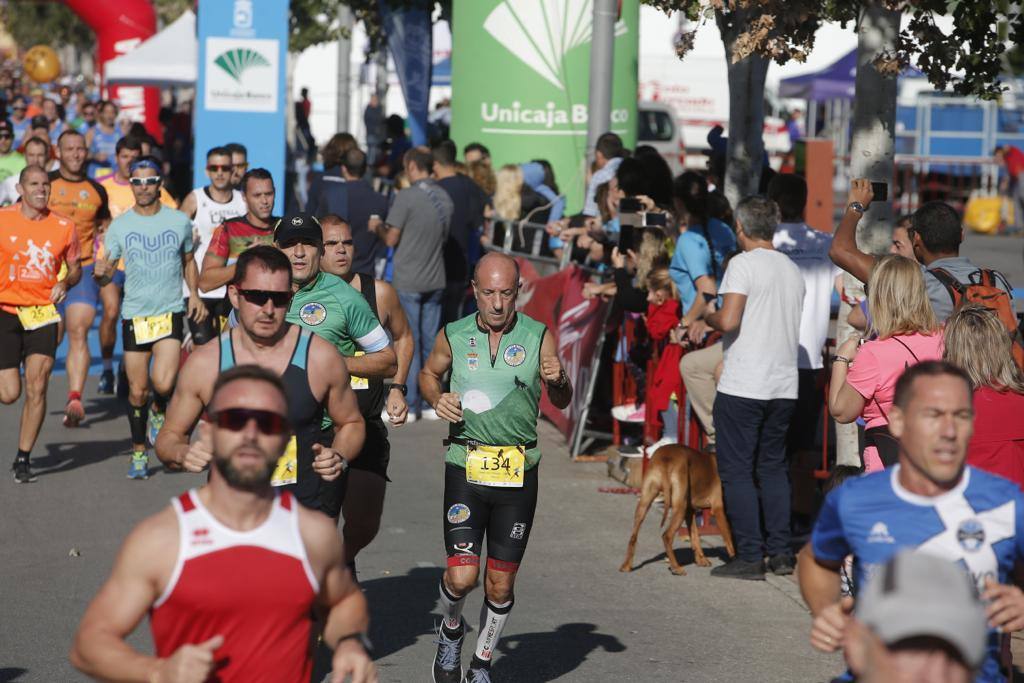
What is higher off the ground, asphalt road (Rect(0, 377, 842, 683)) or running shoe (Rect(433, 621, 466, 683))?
running shoe (Rect(433, 621, 466, 683))

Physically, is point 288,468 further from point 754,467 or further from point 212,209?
point 212,209

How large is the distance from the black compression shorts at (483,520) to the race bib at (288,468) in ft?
3.11

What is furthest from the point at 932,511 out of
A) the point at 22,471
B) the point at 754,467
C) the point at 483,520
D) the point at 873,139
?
the point at 22,471

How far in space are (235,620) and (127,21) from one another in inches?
1280

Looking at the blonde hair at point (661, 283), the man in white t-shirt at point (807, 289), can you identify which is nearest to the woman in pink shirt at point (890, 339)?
the man in white t-shirt at point (807, 289)

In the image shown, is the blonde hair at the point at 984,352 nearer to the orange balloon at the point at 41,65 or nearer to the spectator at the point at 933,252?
the spectator at the point at 933,252

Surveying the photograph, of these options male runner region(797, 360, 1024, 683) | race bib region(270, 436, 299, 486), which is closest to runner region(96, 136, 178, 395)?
race bib region(270, 436, 299, 486)

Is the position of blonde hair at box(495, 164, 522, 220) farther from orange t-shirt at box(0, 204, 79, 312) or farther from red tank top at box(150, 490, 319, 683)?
red tank top at box(150, 490, 319, 683)

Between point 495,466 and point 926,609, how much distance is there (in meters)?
3.99

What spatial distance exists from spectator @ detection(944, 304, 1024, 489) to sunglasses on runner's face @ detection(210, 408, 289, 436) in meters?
2.92

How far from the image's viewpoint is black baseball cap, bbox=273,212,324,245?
6783 mm

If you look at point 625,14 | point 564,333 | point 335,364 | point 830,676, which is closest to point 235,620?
point 335,364

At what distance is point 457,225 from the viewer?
44.8 feet

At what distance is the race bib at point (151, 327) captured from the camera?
35.1 ft
